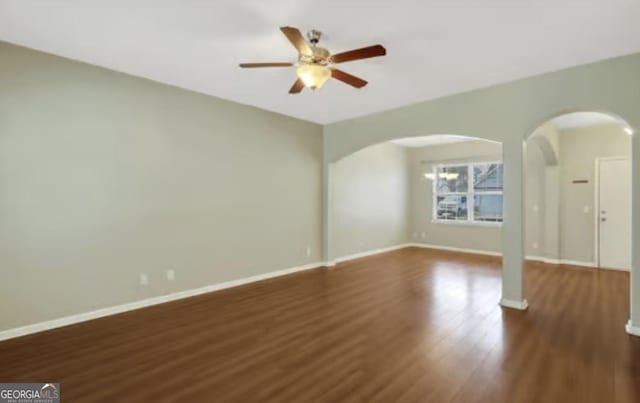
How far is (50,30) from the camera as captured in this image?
2.83 metres

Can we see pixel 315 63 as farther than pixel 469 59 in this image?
No

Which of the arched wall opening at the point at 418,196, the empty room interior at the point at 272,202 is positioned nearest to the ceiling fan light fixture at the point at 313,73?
the empty room interior at the point at 272,202

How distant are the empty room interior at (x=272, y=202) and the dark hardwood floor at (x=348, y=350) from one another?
0.08 ft

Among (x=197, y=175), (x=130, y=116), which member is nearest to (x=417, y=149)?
(x=197, y=175)

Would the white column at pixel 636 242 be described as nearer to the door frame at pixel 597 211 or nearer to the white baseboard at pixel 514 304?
the white baseboard at pixel 514 304

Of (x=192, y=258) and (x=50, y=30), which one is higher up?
(x=50, y=30)

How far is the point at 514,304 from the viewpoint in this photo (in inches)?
152

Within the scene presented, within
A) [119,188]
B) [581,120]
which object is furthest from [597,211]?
[119,188]

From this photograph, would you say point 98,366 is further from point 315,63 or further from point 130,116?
point 315,63

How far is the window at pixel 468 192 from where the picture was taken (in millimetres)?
7672

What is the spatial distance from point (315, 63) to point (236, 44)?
0.84 metres

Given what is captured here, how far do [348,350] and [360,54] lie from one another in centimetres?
261

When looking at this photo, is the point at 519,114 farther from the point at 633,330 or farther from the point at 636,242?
the point at 633,330

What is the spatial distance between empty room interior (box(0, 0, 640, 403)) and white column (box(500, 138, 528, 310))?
1.0 inches
